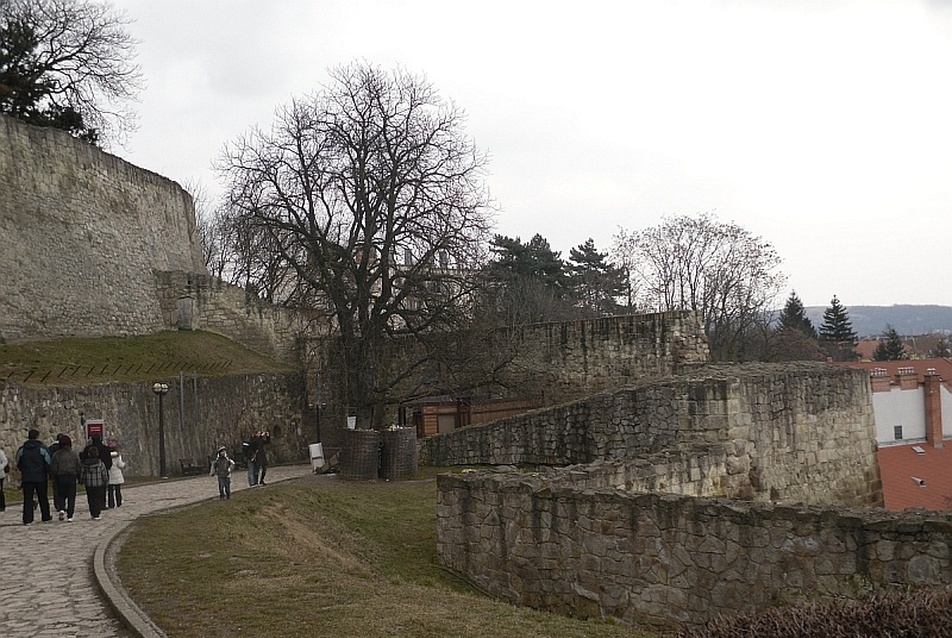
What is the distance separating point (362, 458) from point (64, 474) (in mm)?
6449

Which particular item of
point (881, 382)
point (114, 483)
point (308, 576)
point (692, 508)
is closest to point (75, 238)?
point (114, 483)

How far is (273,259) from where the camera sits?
26.3 m

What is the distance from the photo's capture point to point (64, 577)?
9.51 m

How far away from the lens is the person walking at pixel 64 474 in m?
13.6


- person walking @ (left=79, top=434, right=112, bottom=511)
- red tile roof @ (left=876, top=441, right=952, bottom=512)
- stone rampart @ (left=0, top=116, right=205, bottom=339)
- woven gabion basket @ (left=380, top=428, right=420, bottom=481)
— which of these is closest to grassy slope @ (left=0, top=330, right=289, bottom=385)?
stone rampart @ (left=0, top=116, right=205, bottom=339)

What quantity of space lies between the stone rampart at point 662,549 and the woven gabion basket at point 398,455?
7.27m

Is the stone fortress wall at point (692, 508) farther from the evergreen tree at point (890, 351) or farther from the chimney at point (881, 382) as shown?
the evergreen tree at point (890, 351)

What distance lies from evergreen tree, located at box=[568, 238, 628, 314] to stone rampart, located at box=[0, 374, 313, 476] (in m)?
31.4

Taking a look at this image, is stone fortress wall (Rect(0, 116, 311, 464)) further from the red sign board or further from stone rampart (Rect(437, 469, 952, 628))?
stone rampart (Rect(437, 469, 952, 628))

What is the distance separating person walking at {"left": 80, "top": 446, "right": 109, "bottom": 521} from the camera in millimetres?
14039

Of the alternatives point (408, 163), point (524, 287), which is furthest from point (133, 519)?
point (524, 287)

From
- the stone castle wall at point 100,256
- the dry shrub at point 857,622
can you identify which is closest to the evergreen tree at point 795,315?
the stone castle wall at point 100,256

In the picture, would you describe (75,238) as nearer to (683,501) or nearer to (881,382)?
(683,501)

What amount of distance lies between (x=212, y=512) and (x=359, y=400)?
40.7ft
